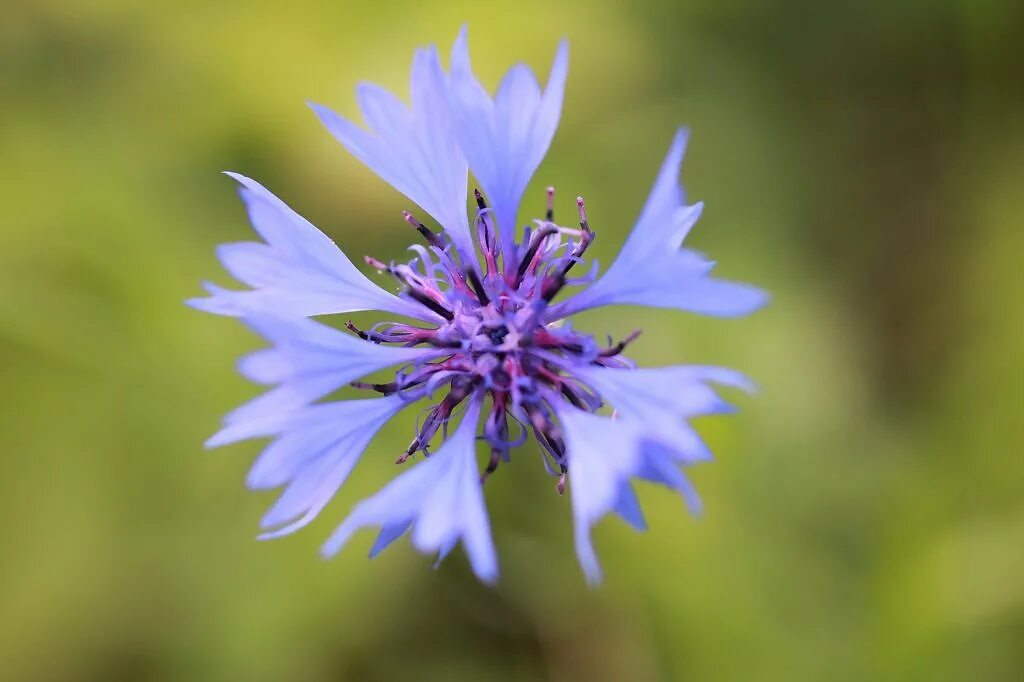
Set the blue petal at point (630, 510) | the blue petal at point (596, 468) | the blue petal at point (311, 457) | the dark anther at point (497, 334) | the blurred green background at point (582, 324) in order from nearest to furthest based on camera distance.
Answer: the blue petal at point (596, 468) < the blue petal at point (311, 457) < the blue petal at point (630, 510) < the dark anther at point (497, 334) < the blurred green background at point (582, 324)

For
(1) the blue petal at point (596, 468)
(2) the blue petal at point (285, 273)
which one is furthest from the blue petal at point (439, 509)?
(2) the blue petal at point (285, 273)

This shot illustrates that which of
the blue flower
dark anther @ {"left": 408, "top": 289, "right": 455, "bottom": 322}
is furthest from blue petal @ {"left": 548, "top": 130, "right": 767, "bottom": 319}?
dark anther @ {"left": 408, "top": 289, "right": 455, "bottom": 322}

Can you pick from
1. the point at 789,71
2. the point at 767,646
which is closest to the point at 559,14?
the point at 789,71

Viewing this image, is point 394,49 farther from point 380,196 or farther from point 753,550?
point 753,550

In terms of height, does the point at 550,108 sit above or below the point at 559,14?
below

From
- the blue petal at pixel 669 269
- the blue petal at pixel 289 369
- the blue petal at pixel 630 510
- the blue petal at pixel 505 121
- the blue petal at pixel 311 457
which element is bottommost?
the blue petal at pixel 311 457

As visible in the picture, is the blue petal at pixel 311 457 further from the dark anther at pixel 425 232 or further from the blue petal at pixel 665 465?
the blue petal at pixel 665 465

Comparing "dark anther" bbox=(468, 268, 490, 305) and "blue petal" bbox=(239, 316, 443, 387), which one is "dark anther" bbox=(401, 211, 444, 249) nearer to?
"dark anther" bbox=(468, 268, 490, 305)
